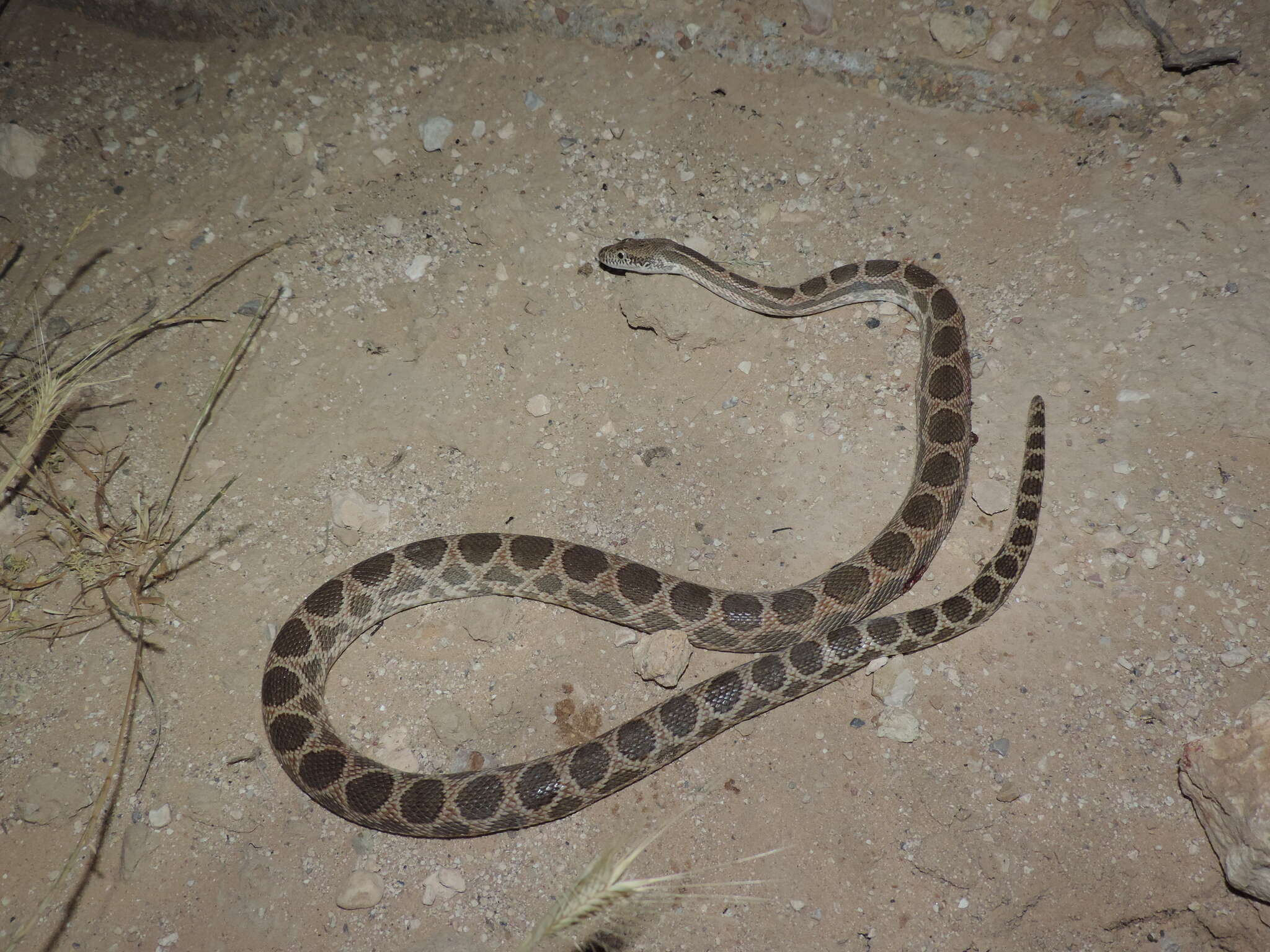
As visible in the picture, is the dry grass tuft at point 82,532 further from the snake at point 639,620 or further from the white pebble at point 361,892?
the white pebble at point 361,892

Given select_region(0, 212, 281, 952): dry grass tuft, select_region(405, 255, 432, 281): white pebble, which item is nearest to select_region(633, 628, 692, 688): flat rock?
select_region(0, 212, 281, 952): dry grass tuft

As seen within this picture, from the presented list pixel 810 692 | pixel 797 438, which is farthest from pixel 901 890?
pixel 797 438

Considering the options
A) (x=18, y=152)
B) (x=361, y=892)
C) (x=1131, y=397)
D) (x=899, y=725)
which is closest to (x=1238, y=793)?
(x=899, y=725)

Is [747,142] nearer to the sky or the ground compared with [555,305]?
nearer to the sky

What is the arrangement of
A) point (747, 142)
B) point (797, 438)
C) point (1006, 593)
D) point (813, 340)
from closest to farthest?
point (1006, 593), point (797, 438), point (813, 340), point (747, 142)

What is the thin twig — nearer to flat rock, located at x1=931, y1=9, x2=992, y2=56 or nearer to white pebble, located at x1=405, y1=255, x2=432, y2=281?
flat rock, located at x1=931, y1=9, x2=992, y2=56

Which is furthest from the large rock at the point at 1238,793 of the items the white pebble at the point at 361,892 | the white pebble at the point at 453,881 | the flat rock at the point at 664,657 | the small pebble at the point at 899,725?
the white pebble at the point at 361,892

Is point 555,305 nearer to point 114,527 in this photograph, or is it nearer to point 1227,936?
point 114,527

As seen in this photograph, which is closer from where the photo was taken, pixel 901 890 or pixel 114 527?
pixel 901 890

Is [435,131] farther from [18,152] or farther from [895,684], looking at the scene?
[895,684]
